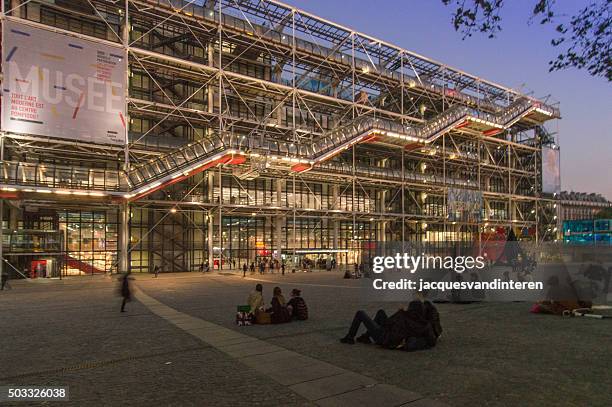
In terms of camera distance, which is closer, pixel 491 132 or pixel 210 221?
pixel 210 221

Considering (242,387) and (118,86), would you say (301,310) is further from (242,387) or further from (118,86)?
(118,86)

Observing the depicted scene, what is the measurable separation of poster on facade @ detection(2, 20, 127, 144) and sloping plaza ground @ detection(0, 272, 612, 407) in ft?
59.4

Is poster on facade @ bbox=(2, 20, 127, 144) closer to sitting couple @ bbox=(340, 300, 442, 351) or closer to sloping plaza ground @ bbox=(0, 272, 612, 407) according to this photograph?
sloping plaza ground @ bbox=(0, 272, 612, 407)

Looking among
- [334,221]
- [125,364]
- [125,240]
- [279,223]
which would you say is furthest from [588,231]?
[125,364]

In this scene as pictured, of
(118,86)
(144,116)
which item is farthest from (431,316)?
(144,116)

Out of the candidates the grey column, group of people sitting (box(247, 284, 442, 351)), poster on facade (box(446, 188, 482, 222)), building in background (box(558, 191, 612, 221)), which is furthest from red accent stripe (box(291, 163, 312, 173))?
building in background (box(558, 191, 612, 221))

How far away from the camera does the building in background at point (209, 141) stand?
2805cm

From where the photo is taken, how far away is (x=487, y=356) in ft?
25.5

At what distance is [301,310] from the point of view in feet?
39.3

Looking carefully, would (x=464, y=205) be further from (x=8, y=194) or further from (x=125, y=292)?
(x=125, y=292)

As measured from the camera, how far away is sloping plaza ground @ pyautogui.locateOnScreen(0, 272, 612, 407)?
5.83m

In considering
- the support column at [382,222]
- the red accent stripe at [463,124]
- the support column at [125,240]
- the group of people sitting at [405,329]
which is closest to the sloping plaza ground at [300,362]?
the group of people sitting at [405,329]

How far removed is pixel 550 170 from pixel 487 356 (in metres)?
65.6

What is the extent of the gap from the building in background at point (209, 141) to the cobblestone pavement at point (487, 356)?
20.7 meters
